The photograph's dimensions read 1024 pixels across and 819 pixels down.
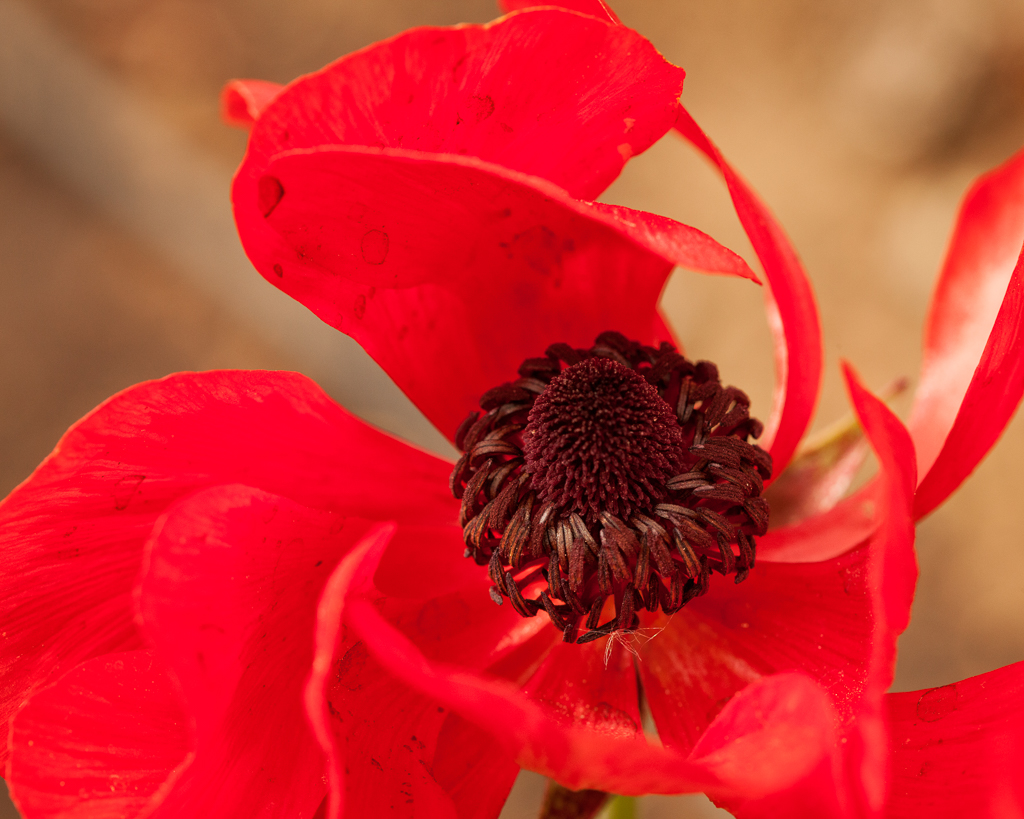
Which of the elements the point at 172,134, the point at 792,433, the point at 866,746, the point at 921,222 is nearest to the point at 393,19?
the point at 172,134

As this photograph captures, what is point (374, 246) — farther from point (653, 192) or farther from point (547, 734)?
point (653, 192)

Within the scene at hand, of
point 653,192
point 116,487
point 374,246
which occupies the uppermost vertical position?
point 653,192

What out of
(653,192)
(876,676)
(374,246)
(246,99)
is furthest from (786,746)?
(653,192)

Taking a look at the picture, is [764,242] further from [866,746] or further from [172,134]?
[172,134]

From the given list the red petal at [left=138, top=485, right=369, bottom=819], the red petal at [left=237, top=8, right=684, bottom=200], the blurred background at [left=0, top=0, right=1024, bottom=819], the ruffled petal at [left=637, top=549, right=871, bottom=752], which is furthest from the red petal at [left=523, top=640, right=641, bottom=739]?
the blurred background at [left=0, top=0, right=1024, bottom=819]

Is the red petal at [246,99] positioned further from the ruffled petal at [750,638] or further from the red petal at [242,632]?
the ruffled petal at [750,638]

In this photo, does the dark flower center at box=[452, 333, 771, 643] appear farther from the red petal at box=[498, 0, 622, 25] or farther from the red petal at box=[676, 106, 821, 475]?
the red petal at box=[498, 0, 622, 25]

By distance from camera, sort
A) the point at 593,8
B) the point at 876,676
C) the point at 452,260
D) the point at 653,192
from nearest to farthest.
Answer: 1. the point at 876,676
2. the point at 593,8
3. the point at 452,260
4. the point at 653,192
